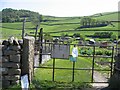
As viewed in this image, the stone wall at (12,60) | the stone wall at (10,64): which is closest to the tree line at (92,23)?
the stone wall at (12,60)

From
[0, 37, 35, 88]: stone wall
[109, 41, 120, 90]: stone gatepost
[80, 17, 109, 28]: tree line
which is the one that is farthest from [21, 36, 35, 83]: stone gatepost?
[80, 17, 109, 28]: tree line

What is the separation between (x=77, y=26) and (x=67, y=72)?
111 metres

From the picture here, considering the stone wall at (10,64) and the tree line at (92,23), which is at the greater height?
the tree line at (92,23)

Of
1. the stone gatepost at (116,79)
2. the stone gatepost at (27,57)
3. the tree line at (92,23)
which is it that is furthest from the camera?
the tree line at (92,23)

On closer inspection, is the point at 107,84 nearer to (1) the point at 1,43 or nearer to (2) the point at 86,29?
(1) the point at 1,43

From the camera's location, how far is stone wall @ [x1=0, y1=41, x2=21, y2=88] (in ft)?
36.8

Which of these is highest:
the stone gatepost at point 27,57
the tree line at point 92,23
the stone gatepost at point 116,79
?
the tree line at point 92,23

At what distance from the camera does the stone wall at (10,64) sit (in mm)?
11227

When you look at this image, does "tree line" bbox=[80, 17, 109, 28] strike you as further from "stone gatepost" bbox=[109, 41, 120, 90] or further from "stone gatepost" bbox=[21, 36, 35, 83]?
"stone gatepost" bbox=[21, 36, 35, 83]

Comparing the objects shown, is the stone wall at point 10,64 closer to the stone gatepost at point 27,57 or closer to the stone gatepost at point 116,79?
the stone gatepost at point 27,57

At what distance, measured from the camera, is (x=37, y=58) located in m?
16.0

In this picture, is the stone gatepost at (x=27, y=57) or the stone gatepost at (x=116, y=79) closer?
the stone gatepost at (x=116, y=79)

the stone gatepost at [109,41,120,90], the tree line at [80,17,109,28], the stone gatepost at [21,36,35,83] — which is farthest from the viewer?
the tree line at [80,17,109,28]

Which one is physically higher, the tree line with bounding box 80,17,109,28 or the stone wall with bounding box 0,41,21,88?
the tree line with bounding box 80,17,109,28
